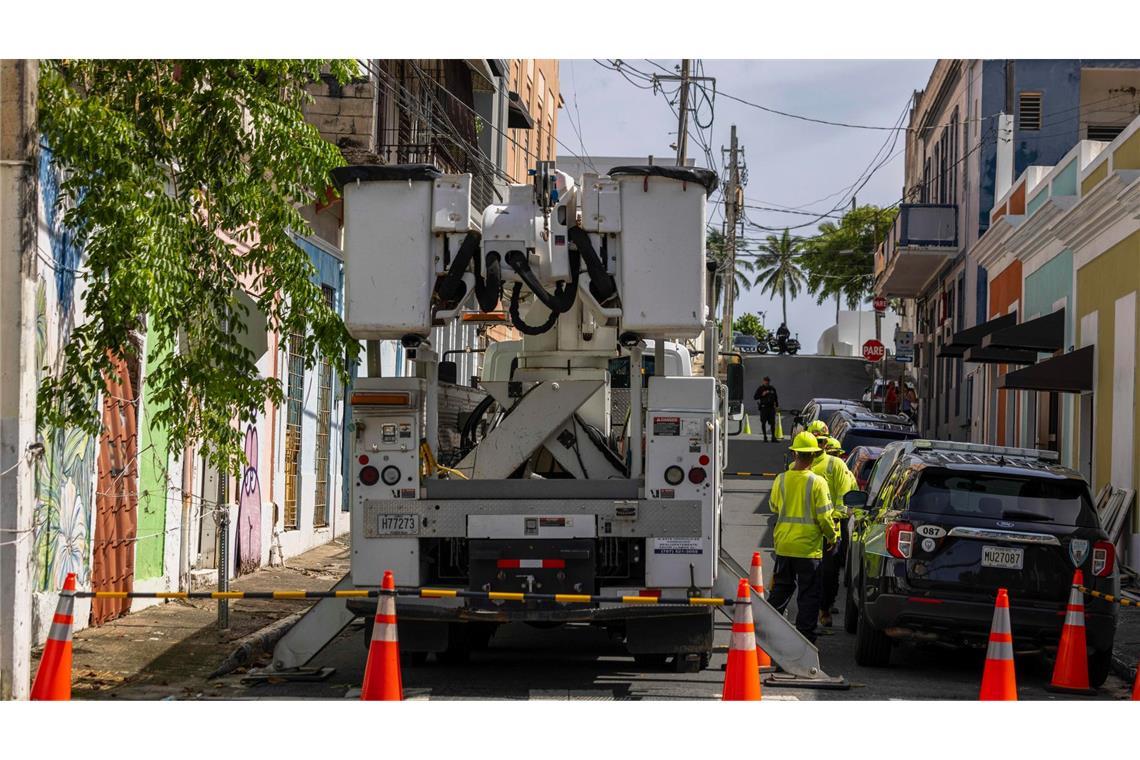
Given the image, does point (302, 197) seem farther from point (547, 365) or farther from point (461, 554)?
point (461, 554)

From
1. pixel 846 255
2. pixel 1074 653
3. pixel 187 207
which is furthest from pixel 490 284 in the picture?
pixel 846 255

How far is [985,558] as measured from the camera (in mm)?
10688

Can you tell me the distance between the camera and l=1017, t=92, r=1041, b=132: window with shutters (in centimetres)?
3344

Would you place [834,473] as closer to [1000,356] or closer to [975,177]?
[1000,356]

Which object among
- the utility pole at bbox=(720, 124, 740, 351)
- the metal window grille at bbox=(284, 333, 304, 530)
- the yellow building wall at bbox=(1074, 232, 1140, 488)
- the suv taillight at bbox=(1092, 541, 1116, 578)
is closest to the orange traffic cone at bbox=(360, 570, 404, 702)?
the suv taillight at bbox=(1092, 541, 1116, 578)

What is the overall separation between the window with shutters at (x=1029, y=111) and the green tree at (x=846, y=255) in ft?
143

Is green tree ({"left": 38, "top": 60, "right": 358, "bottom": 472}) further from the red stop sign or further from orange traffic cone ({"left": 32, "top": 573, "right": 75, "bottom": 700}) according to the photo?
the red stop sign

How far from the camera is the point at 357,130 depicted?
926 inches

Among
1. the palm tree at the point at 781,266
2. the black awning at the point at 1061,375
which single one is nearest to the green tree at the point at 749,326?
the palm tree at the point at 781,266

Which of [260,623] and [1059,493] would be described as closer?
[1059,493]

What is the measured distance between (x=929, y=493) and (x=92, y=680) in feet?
19.7

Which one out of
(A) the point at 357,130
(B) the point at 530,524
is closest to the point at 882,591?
(B) the point at 530,524

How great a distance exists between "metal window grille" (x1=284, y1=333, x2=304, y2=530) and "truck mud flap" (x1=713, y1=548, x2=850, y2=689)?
9.92 meters

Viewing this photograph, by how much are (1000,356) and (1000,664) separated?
18.4 metres
